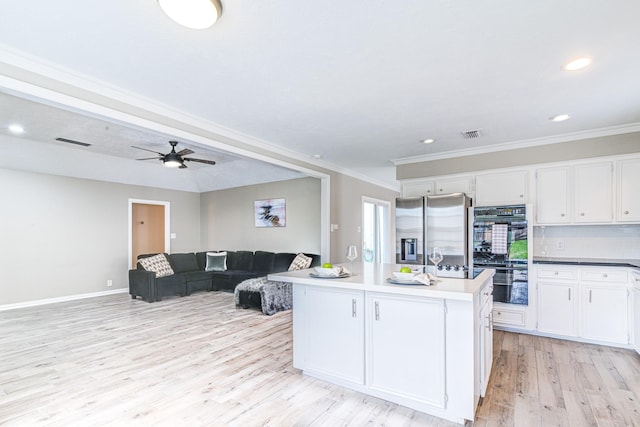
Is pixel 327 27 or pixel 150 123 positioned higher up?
pixel 327 27

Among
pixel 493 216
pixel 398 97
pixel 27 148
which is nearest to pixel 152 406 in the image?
A: pixel 398 97

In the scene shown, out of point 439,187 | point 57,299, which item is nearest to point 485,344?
point 439,187

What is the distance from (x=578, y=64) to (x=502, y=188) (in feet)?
7.69

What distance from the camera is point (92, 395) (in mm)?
2576

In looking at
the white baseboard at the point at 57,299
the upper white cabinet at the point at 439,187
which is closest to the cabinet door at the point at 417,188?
the upper white cabinet at the point at 439,187

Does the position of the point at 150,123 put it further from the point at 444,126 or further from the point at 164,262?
the point at 164,262

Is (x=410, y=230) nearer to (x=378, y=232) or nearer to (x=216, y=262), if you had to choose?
(x=378, y=232)

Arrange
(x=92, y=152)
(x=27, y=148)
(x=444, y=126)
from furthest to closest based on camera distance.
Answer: (x=92, y=152) < (x=27, y=148) < (x=444, y=126)

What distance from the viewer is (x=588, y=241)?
4.21 metres

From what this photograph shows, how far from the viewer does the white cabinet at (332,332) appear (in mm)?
2561

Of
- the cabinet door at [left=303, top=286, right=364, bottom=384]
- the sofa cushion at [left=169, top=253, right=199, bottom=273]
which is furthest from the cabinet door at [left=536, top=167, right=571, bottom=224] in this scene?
the sofa cushion at [left=169, top=253, right=199, bottom=273]

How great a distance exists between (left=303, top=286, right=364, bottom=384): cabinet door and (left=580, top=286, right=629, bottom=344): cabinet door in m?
3.07

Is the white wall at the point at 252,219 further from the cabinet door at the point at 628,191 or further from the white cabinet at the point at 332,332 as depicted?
the cabinet door at the point at 628,191

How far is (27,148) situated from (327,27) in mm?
5987
